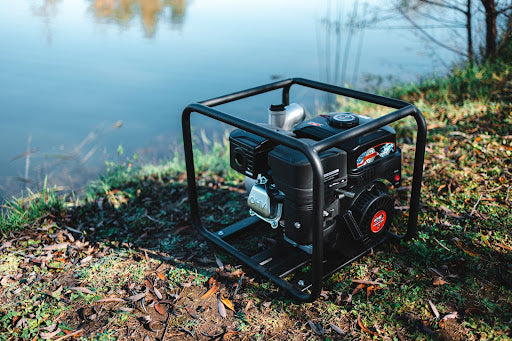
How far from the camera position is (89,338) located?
227cm

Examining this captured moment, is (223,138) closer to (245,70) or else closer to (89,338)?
(245,70)

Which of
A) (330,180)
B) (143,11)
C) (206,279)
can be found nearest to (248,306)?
(206,279)

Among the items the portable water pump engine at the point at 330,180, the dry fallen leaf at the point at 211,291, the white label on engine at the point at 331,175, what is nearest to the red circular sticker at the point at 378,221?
the portable water pump engine at the point at 330,180

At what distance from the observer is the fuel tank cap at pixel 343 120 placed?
2.49 metres

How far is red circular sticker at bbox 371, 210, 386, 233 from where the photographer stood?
262 centimetres

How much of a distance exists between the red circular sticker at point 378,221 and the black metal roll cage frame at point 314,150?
17 cm

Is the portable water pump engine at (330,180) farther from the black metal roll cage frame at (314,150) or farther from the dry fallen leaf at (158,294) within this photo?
the dry fallen leaf at (158,294)

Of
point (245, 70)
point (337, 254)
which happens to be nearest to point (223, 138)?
point (245, 70)

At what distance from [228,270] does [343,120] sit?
3.48 ft

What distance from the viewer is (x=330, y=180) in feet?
7.60

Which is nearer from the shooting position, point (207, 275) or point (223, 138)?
point (207, 275)

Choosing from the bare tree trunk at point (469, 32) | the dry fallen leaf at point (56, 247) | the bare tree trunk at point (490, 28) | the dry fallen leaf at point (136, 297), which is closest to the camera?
the dry fallen leaf at point (136, 297)

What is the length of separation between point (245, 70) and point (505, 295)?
5474 mm

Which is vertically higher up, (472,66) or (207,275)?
(472,66)
